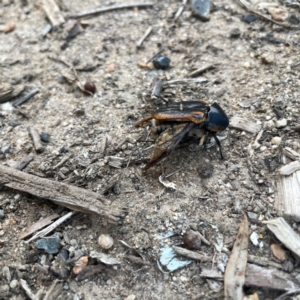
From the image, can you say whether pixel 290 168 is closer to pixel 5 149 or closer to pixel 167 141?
pixel 167 141

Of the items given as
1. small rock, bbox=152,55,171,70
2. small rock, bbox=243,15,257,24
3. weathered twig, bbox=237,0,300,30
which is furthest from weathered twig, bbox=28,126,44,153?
weathered twig, bbox=237,0,300,30

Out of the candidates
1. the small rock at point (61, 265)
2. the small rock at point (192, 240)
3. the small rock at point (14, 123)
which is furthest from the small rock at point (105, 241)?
the small rock at point (14, 123)

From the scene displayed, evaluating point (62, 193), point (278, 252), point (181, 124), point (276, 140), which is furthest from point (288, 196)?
point (62, 193)

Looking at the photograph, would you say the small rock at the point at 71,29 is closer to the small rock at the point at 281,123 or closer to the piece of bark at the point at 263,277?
the small rock at the point at 281,123

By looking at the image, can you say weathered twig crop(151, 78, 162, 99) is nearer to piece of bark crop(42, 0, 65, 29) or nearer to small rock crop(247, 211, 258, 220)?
small rock crop(247, 211, 258, 220)

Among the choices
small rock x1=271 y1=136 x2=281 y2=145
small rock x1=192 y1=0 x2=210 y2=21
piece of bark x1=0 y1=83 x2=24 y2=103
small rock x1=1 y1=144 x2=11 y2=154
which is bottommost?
small rock x1=271 y1=136 x2=281 y2=145
